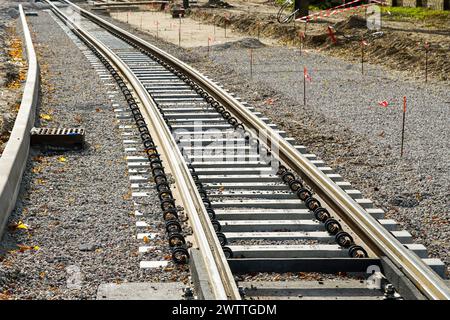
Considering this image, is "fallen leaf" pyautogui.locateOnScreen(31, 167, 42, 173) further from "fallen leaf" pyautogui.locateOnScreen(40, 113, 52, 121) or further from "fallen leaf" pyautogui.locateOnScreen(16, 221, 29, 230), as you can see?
"fallen leaf" pyautogui.locateOnScreen(40, 113, 52, 121)

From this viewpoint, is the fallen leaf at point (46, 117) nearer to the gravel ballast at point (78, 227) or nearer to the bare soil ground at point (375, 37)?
the gravel ballast at point (78, 227)

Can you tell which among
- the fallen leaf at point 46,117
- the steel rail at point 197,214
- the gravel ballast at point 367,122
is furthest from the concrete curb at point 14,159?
the gravel ballast at point 367,122

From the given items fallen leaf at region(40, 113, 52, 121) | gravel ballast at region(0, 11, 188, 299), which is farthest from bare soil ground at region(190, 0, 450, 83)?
gravel ballast at region(0, 11, 188, 299)

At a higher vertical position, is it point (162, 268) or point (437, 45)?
point (437, 45)

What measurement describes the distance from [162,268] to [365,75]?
15004mm

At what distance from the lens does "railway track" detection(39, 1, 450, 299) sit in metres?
7.29

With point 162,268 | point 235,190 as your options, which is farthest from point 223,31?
point 162,268

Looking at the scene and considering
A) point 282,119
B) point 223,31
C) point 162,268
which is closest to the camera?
point 162,268

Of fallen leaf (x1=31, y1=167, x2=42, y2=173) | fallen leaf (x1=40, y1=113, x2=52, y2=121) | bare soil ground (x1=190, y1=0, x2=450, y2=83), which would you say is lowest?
fallen leaf (x1=31, y1=167, x2=42, y2=173)

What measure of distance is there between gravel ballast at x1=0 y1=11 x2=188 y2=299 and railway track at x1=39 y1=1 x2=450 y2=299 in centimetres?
34

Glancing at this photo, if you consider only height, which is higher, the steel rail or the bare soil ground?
the bare soil ground

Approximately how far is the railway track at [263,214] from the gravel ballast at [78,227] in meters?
0.34
